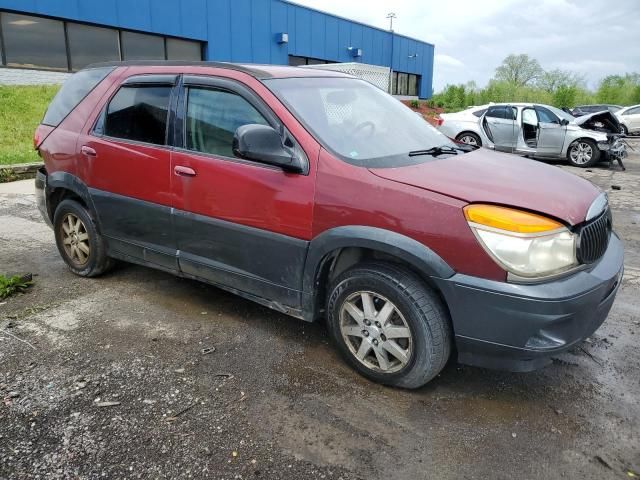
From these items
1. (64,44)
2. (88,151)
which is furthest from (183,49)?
(88,151)

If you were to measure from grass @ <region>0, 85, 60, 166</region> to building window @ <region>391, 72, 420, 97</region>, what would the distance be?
2386 cm

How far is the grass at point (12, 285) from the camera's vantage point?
4172 mm

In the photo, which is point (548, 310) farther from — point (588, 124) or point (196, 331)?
point (588, 124)

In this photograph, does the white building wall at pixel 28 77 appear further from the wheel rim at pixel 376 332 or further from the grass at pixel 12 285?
the wheel rim at pixel 376 332

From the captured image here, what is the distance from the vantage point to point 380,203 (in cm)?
269

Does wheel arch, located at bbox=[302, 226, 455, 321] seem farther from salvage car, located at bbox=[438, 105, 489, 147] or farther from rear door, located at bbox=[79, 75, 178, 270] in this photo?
salvage car, located at bbox=[438, 105, 489, 147]

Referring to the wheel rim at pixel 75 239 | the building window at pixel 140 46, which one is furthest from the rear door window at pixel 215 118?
the building window at pixel 140 46

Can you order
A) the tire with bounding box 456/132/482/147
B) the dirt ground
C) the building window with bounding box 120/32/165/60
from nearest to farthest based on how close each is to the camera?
the dirt ground < the tire with bounding box 456/132/482/147 < the building window with bounding box 120/32/165/60

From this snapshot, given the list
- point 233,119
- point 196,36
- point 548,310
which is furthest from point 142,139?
point 196,36

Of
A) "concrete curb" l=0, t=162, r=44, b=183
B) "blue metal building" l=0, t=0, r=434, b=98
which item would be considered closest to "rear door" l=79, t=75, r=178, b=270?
"concrete curb" l=0, t=162, r=44, b=183

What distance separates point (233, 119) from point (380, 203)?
1.24 metres

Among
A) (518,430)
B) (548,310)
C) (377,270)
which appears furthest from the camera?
(377,270)

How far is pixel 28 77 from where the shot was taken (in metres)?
15.2

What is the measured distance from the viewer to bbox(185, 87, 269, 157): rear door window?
3.27 meters
